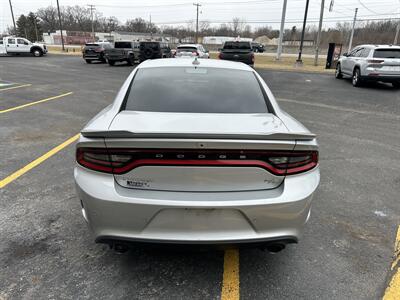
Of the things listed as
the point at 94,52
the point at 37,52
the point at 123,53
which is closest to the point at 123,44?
the point at 123,53

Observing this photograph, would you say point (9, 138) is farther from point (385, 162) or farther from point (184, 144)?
point (385, 162)

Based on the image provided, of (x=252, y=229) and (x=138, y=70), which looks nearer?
(x=252, y=229)

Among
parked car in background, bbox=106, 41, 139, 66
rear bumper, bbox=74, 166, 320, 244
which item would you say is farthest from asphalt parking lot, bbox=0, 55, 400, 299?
parked car in background, bbox=106, 41, 139, 66

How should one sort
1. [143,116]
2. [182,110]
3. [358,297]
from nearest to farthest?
[358,297] < [143,116] < [182,110]

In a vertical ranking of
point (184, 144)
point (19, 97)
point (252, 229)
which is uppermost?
point (184, 144)

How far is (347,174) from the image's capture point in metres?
4.80

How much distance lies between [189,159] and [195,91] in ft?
3.82

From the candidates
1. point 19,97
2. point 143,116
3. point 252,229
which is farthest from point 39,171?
point 19,97

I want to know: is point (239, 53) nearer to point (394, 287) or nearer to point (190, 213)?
point (394, 287)

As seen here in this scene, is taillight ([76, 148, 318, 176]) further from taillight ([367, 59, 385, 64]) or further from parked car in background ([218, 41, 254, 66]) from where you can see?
parked car in background ([218, 41, 254, 66])

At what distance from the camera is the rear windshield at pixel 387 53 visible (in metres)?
12.8

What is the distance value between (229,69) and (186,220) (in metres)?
2.03

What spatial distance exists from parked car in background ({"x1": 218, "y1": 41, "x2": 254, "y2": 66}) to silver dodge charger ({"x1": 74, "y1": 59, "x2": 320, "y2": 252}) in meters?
17.6

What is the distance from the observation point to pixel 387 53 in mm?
12914
